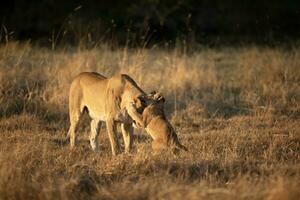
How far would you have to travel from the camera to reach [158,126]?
908 cm

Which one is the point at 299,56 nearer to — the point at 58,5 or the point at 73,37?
the point at 73,37

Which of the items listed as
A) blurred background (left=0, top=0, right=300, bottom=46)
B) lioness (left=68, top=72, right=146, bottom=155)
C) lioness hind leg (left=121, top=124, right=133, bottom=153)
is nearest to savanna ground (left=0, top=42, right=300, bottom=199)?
lioness hind leg (left=121, top=124, right=133, bottom=153)

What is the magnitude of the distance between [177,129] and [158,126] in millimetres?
1964

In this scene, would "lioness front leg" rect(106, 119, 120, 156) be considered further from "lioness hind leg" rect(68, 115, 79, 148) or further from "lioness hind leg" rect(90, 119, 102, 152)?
"lioness hind leg" rect(68, 115, 79, 148)

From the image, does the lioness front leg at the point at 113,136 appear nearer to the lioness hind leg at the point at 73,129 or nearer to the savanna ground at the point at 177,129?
the savanna ground at the point at 177,129

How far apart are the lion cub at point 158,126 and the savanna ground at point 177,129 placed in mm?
241

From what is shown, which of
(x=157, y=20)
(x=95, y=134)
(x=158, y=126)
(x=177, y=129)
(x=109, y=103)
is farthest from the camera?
(x=157, y=20)

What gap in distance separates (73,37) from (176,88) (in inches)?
319

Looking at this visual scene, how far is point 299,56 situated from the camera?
15.5 meters

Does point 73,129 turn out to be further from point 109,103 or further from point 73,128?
point 109,103

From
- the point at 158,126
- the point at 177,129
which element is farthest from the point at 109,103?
the point at 177,129

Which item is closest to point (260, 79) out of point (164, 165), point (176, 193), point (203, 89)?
point (203, 89)

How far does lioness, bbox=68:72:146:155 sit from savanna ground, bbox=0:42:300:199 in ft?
0.92

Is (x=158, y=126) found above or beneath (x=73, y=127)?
above
